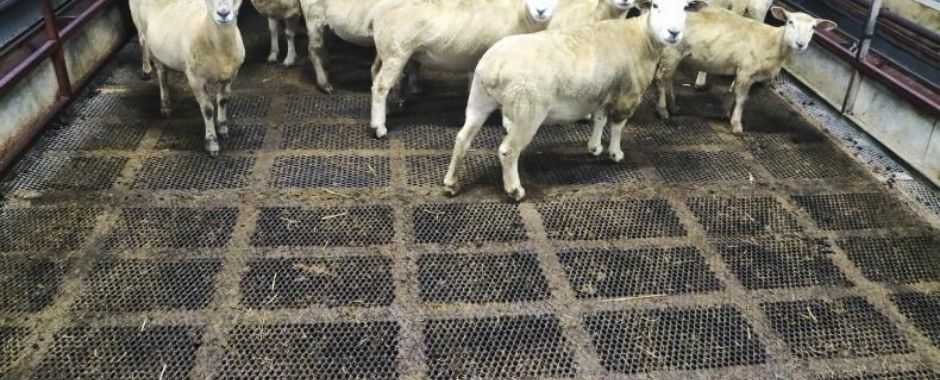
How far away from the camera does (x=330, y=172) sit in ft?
17.1

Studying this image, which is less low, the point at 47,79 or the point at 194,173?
the point at 47,79

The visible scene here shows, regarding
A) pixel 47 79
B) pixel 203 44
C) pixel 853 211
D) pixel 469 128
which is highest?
pixel 203 44

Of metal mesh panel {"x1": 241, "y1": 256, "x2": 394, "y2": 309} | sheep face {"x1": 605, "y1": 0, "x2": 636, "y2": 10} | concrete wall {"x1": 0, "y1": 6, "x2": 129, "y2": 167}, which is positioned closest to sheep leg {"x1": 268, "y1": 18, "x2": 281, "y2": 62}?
concrete wall {"x1": 0, "y1": 6, "x2": 129, "y2": 167}

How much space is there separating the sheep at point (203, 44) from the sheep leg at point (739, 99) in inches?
158

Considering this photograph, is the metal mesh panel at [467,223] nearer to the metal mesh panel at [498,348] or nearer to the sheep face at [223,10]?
the metal mesh panel at [498,348]

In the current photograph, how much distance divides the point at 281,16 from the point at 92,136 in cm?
212

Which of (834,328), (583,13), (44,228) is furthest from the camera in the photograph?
(583,13)

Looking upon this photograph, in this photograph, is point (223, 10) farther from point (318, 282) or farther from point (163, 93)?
point (318, 282)

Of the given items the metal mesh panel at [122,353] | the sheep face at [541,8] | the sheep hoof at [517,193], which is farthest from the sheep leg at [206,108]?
the sheep face at [541,8]

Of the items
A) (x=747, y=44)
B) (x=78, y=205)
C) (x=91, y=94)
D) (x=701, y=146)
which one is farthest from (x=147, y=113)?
(x=747, y=44)

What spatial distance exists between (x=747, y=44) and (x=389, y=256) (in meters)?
3.58

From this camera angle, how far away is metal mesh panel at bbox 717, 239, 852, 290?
4.31m

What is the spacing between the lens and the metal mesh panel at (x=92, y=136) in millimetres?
5379

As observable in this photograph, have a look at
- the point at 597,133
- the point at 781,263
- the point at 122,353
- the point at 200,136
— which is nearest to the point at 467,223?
the point at 597,133
